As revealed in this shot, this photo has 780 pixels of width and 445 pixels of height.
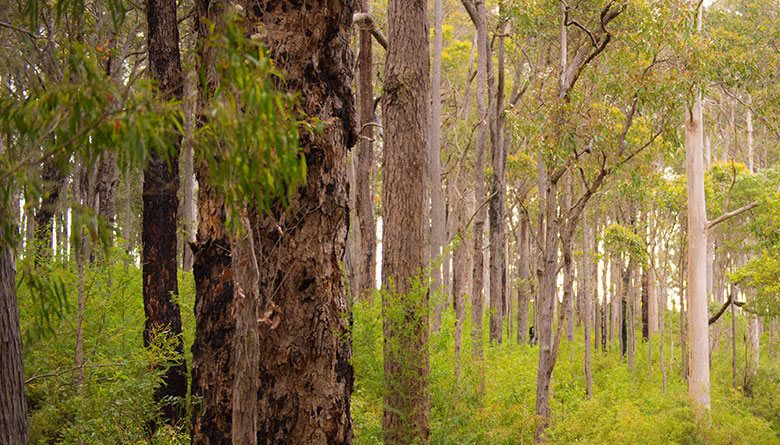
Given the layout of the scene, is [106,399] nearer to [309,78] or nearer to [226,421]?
[226,421]

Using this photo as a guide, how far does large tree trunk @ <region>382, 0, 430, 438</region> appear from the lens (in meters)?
6.70

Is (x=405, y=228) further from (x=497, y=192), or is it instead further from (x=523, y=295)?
(x=523, y=295)

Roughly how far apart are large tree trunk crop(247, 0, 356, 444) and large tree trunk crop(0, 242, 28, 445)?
1448 millimetres

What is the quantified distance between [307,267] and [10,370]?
74.0 inches

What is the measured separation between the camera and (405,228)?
685cm

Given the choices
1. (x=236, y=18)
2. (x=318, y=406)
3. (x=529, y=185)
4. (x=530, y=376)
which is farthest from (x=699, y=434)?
(x=529, y=185)

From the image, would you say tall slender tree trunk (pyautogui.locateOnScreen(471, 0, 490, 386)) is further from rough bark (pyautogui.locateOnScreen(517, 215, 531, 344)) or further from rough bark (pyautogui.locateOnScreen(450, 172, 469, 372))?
rough bark (pyautogui.locateOnScreen(517, 215, 531, 344))

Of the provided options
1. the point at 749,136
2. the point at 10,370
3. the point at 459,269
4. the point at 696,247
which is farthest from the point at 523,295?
the point at 10,370

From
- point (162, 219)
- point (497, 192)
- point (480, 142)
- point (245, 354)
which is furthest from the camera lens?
point (497, 192)

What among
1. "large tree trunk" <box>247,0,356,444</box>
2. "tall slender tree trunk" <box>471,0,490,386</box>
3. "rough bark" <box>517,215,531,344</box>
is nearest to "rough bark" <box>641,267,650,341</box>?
"rough bark" <box>517,215,531,344</box>

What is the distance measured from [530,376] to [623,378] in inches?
391

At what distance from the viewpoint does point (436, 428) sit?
26.3ft

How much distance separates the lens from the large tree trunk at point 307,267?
13.2ft

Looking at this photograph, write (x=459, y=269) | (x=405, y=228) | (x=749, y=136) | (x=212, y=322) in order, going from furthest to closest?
(x=749, y=136) → (x=459, y=269) → (x=405, y=228) → (x=212, y=322)
